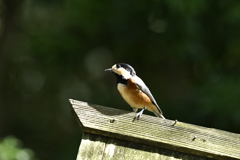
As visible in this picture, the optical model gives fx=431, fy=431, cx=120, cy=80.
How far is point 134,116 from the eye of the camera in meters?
2.22

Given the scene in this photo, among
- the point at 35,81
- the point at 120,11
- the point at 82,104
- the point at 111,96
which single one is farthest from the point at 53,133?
the point at 82,104

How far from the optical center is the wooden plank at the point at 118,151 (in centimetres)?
206

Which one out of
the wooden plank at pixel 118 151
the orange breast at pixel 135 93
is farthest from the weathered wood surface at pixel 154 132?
the orange breast at pixel 135 93

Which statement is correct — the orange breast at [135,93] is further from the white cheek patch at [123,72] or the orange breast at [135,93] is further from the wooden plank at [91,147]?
the wooden plank at [91,147]

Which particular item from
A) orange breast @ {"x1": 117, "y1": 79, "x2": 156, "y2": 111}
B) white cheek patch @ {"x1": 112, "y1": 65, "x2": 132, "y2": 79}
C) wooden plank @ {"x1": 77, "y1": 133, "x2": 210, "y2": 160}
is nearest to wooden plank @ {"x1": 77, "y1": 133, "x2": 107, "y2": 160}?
wooden plank @ {"x1": 77, "y1": 133, "x2": 210, "y2": 160}

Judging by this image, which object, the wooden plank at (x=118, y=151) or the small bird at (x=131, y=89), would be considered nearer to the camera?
the wooden plank at (x=118, y=151)

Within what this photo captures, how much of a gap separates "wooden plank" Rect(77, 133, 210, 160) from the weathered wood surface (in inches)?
0.9

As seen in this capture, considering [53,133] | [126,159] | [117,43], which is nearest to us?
[126,159]

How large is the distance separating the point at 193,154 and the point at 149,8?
369 centimetres

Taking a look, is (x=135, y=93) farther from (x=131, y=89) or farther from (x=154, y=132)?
(x=154, y=132)

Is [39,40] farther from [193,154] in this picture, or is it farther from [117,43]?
[193,154]

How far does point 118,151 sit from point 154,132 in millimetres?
210

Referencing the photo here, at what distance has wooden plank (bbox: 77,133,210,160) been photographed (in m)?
2.06

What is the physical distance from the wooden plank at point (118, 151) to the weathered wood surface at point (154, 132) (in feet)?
0.07
